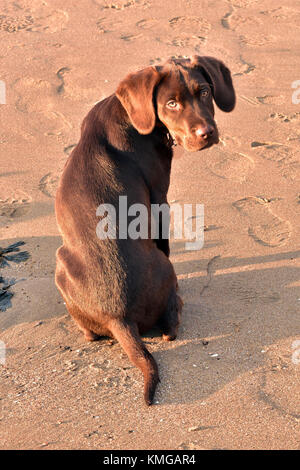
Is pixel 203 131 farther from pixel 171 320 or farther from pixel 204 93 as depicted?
pixel 171 320

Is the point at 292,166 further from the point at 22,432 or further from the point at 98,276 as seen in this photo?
the point at 22,432

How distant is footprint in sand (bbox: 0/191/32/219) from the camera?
5.80 meters

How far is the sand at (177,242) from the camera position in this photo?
3645 millimetres

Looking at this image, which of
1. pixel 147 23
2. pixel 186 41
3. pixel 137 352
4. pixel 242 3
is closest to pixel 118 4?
pixel 147 23

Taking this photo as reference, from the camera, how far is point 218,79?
14.2 feet

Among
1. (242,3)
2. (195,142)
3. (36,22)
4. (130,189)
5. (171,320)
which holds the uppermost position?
(195,142)

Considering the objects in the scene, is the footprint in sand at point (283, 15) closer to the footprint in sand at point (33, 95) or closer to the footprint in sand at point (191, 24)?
the footprint in sand at point (191, 24)

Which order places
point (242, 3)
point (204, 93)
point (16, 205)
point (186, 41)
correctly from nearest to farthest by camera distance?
point (204, 93)
point (16, 205)
point (186, 41)
point (242, 3)

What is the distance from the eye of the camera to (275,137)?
6.68 m

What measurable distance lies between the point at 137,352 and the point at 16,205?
252 centimetres

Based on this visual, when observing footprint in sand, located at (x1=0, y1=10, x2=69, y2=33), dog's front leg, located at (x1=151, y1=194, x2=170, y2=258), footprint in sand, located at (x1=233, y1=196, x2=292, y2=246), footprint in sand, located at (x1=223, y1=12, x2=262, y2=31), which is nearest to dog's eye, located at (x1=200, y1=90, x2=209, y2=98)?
dog's front leg, located at (x1=151, y1=194, x2=170, y2=258)

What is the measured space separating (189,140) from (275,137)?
2822 mm

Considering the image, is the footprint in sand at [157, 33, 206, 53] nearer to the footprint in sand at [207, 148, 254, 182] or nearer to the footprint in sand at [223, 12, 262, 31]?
the footprint in sand at [223, 12, 262, 31]
